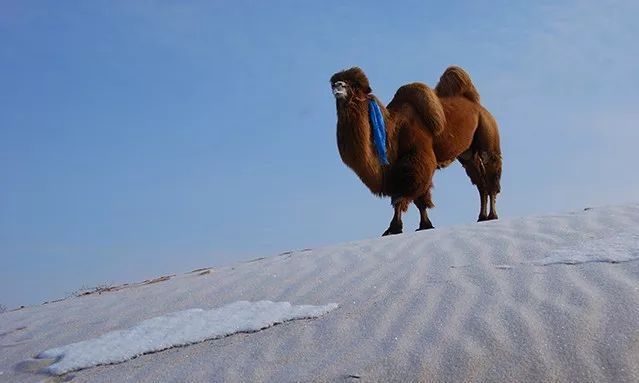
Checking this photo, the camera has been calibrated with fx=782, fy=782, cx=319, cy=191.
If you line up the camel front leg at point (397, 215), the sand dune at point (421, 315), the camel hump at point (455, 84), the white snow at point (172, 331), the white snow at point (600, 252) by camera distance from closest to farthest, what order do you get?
the sand dune at point (421, 315)
the white snow at point (172, 331)
the white snow at point (600, 252)
the camel front leg at point (397, 215)
the camel hump at point (455, 84)

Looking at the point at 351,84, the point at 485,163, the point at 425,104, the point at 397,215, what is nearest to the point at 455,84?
the point at 485,163

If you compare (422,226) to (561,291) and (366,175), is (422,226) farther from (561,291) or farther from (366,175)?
(561,291)

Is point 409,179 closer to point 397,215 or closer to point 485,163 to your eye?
point 397,215

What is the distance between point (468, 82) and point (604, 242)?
6.35m

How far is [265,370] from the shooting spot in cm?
354

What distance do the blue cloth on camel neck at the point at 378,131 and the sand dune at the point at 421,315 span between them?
3010mm

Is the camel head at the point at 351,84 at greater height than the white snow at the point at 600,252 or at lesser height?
greater

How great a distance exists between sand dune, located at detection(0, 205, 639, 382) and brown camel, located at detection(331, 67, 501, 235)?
2.98 metres

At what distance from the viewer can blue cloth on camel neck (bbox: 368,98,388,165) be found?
8.77 meters

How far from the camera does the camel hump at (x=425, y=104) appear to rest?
930 centimetres

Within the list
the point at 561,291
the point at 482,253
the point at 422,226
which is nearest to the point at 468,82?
the point at 422,226

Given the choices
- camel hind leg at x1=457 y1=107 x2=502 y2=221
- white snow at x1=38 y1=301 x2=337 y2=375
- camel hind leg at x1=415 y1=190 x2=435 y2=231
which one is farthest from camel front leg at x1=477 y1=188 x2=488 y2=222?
white snow at x1=38 y1=301 x2=337 y2=375

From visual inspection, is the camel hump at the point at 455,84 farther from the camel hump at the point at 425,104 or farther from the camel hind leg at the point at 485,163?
the camel hump at the point at 425,104

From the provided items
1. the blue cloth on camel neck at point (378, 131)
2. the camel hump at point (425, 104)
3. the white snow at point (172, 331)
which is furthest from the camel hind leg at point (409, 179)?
the white snow at point (172, 331)
